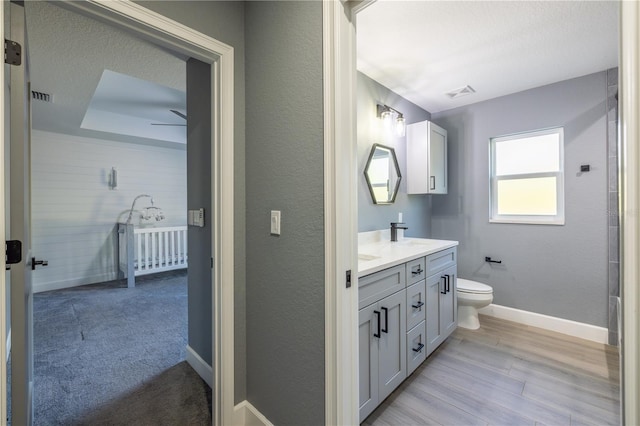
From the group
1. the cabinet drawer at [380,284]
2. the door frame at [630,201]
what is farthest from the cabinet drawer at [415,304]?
the door frame at [630,201]

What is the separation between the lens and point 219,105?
1441mm

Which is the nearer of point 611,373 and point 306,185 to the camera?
point 306,185

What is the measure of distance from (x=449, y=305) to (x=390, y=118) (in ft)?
6.11

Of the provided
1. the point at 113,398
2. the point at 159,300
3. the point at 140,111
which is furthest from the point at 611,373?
the point at 140,111

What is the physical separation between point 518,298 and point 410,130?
217 cm

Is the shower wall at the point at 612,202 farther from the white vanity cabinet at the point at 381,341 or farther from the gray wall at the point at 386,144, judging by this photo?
the white vanity cabinet at the point at 381,341

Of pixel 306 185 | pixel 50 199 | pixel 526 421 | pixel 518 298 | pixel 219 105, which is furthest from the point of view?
pixel 50 199

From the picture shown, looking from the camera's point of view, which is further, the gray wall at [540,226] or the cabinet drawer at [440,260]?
the gray wall at [540,226]

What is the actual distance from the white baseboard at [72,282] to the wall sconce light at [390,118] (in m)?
4.95

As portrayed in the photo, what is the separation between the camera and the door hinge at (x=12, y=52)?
100cm

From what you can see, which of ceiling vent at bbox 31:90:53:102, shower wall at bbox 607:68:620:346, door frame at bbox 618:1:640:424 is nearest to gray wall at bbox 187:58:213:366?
door frame at bbox 618:1:640:424

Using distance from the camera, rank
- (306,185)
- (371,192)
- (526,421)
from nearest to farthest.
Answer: (306,185) < (526,421) < (371,192)

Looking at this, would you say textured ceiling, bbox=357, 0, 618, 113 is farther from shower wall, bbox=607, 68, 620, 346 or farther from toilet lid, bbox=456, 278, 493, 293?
toilet lid, bbox=456, 278, 493, 293

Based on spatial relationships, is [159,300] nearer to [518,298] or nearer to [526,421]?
[526,421]
